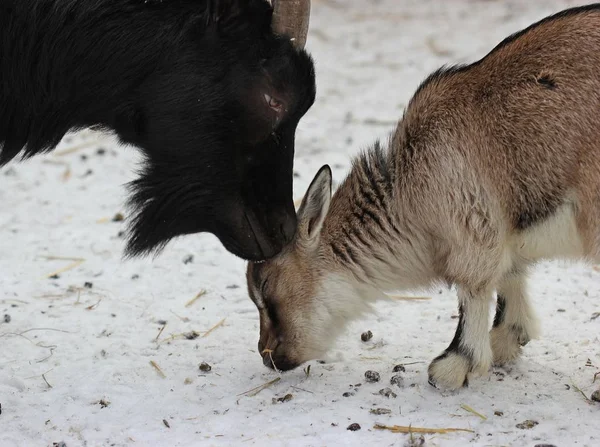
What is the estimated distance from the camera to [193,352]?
17.1ft

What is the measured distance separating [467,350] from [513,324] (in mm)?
435

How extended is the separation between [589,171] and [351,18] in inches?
282

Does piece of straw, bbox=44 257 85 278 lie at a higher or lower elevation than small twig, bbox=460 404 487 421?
lower

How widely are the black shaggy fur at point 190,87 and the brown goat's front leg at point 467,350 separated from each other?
0.85 metres

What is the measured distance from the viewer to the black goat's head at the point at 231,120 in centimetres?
443

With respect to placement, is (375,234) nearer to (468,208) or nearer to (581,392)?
(468,208)

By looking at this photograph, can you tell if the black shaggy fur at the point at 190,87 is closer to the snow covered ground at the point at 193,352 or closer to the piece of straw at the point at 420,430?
the snow covered ground at the point at 193,352

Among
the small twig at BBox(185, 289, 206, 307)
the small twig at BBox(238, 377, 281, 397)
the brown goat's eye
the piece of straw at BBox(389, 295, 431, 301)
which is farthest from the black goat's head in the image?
the piece of straw at BBox(389, 295, 431, 301)

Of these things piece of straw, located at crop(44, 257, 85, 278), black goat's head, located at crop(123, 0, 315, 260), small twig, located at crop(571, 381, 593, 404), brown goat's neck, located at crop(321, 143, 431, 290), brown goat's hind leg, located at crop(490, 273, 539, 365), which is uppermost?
black goat's head, located at crop(123, 0, 315, 260)

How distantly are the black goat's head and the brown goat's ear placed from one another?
0.19 metres

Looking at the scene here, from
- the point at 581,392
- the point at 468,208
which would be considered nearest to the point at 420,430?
the point at 581,392

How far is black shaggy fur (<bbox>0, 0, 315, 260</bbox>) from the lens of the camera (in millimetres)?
4434

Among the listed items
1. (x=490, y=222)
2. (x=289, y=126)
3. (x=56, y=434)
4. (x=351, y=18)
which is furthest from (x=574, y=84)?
(x=351, y=18)

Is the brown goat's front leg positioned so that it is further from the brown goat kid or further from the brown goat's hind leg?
the brown goat's hind leg
